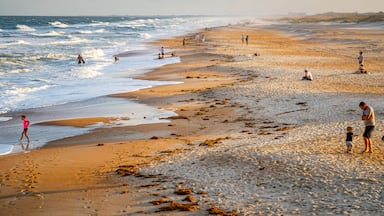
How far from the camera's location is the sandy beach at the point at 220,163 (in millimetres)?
10266

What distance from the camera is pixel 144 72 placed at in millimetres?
34781

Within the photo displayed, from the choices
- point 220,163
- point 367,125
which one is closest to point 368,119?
point 367,125

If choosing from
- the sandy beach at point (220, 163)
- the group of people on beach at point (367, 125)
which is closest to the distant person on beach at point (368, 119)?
the group of people on beach at point (367, 125)

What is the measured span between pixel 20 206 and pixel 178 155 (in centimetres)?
497

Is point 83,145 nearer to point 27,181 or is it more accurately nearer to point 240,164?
point 27,181

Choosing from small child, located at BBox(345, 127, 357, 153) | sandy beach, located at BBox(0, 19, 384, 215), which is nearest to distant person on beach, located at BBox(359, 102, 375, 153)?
small child, located at BBox(345, 127, 357, 153)

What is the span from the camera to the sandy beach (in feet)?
33.7

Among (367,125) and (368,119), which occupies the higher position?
(368,119)

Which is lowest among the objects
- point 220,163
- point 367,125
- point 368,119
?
point 220,163

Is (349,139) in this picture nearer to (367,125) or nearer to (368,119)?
(367,125)

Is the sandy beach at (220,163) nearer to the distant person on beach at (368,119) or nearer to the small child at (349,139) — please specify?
the small child at (349,139)

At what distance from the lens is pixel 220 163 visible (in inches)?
507

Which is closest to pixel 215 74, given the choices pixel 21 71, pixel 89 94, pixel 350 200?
pixel 89 94

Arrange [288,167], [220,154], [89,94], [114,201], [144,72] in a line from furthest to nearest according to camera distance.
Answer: [144,72] → [89,94] → [220,154] → [288,167] → [114,201]
